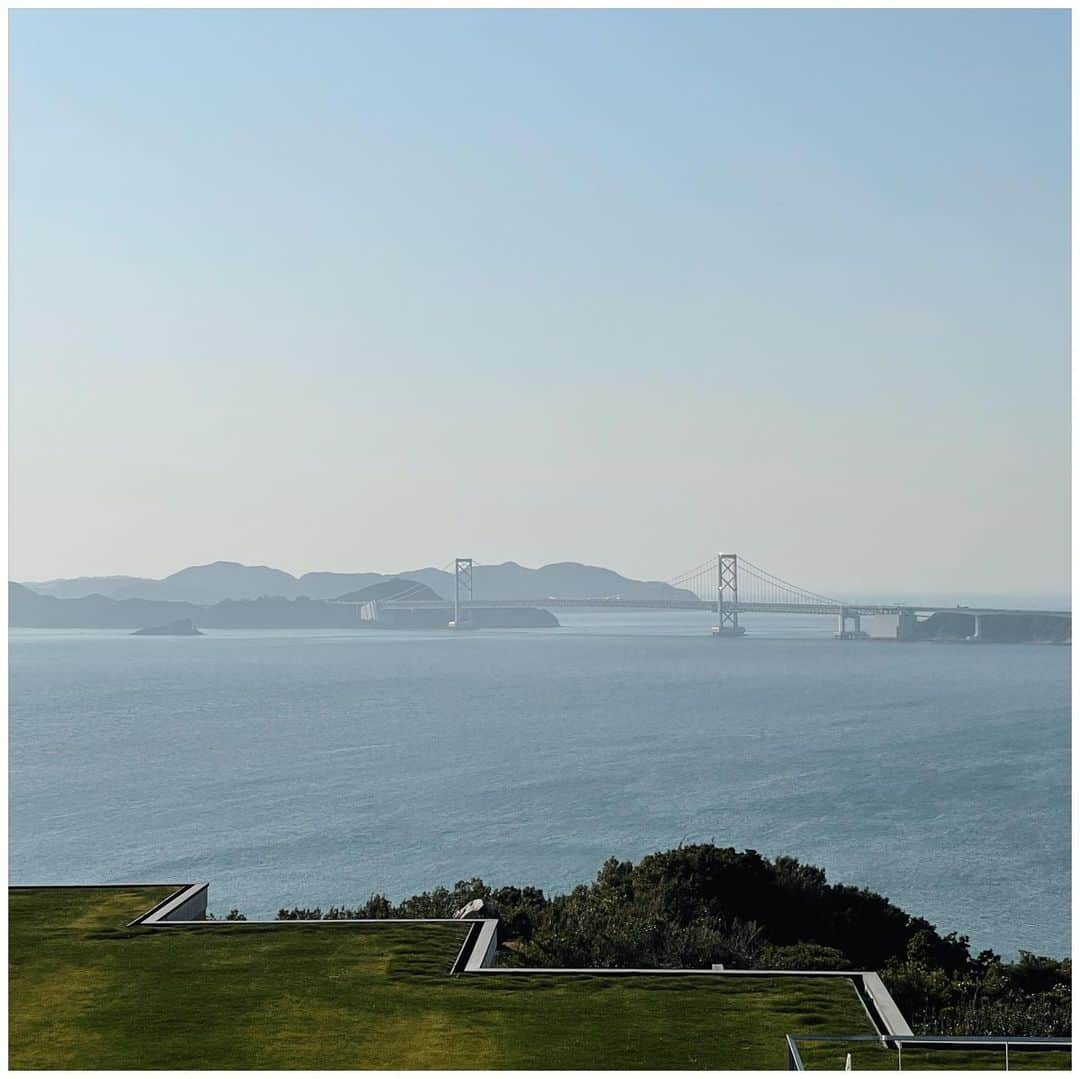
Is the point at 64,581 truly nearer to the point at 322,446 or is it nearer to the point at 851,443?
the point at 322,446

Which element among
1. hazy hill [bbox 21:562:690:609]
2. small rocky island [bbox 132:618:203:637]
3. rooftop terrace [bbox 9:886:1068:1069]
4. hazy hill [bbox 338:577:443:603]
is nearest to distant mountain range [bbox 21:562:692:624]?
hazy hill [bbox 21:562:690:609]

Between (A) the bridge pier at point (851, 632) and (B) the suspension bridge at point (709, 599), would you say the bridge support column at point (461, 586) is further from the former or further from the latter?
(A) the bridge pier at point (851, 632)

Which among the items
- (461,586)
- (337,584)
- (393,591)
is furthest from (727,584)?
(337,584)

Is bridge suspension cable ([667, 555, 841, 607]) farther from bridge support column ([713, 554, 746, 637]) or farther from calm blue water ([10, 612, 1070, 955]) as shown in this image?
calm blue water ([10, 612, 1070, 955])

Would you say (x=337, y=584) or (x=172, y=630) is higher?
(x=337, y=584)

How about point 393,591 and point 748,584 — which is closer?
point 748,584

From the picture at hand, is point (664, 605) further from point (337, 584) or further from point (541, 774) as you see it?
point (541, 774)

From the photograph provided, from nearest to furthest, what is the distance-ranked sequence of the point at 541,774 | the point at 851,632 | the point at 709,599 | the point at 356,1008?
the point at 356,1008, the point at 541,774, the point at 709,599, the point at 851,632
